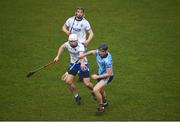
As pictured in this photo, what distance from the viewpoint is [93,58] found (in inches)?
557

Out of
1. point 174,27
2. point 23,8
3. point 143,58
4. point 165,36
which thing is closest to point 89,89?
point 143,58

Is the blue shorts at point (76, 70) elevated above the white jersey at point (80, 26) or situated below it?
below

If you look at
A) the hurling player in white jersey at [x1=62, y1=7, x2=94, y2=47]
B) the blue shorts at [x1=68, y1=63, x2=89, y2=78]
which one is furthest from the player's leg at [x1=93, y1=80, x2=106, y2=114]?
the hurling player in white jersey at [x1=62, y1=7, x2=94, y2=47]

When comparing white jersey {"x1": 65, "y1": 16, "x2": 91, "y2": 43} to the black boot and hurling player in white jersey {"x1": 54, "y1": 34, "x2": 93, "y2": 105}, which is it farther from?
the black boot

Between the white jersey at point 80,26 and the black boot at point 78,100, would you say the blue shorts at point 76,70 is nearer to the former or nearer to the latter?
the black boot at point 78,100

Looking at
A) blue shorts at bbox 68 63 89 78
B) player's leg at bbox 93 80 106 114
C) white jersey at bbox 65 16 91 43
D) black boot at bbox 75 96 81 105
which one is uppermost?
white jersey at bbox 65 16 91 43

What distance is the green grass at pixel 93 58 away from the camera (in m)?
10.8

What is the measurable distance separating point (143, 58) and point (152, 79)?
159 cm

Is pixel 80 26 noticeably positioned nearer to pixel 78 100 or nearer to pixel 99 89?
pixel 78 100

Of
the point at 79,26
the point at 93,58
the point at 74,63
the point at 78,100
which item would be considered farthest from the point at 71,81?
the point at 93,58

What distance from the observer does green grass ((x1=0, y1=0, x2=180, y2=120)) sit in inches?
427

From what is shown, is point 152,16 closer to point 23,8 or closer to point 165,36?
point 165,36

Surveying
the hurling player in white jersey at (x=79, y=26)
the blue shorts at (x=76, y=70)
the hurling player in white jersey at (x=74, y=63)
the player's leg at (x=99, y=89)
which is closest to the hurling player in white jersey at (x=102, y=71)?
the player's leg at (x=99, y=89)

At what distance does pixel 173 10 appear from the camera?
18.6 metres
